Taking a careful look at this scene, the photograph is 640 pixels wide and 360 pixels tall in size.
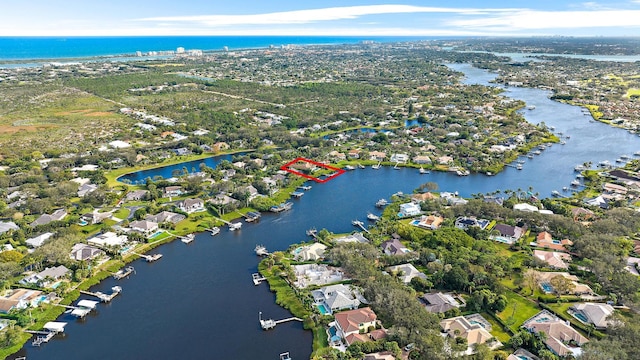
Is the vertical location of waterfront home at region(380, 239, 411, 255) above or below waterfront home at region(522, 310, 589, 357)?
above

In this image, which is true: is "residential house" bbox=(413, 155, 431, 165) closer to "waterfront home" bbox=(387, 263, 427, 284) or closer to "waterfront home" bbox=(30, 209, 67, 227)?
"waterfront home" bbox=(387, 263, 427, 284)

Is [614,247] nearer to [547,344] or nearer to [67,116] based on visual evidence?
[547,344]

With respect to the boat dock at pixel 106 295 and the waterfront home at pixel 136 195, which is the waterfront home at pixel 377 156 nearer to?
the waterfront home at pixel 136 195

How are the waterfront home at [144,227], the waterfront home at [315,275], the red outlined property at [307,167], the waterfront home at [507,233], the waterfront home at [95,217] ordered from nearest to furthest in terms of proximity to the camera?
1. the waterfront home at [315,275]
2. the waterfront home at [507,233]
3. the waterfront home at [144,227]
4. the waterfront home at [95,217]
5. the red outlined property at [307,167]

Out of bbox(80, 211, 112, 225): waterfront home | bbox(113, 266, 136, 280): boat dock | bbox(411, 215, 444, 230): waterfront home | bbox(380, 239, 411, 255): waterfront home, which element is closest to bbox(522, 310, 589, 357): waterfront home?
bbox(380, 239, 411, 255): waterfront home

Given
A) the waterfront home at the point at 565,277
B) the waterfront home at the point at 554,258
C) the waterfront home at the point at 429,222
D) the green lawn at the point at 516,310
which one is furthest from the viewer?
the waterfront home at the point at 429,222

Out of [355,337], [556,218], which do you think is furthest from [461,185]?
[355,337]

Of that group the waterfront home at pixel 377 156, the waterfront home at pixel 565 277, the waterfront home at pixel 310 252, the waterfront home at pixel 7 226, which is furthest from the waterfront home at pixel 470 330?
the waterfront home at pixel 7 226
